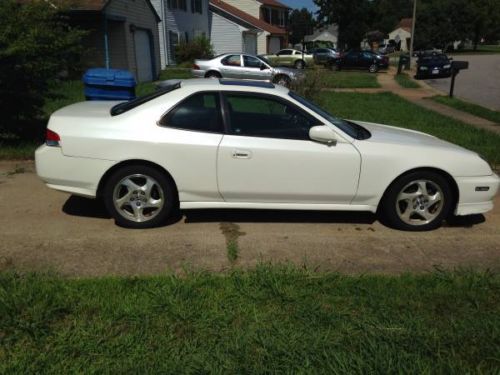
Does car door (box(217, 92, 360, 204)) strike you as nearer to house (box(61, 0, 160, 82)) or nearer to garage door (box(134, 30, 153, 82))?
house (box(61, 0, 160, 82))

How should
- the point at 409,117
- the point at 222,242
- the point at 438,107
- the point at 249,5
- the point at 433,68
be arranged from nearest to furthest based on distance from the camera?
the point at 222,242, the point at 409,117, the point at 438,107, the point at 433,68, the point at 249,5

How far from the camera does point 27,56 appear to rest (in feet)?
24.0

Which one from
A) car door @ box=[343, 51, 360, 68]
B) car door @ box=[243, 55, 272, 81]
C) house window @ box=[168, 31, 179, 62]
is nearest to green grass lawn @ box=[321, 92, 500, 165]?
car door @ box=[243, 55, 272, 81]

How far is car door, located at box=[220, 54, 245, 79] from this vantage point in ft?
63.9

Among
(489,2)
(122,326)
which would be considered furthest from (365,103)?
(489,2)

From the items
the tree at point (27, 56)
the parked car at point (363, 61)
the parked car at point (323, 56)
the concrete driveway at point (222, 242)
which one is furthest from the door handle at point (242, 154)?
the parked car at point (323, 56)

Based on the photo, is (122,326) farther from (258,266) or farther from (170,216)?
(170,216)

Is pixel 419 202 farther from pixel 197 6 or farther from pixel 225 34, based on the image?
pixel 225 34

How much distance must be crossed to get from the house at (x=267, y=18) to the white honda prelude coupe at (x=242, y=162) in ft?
129

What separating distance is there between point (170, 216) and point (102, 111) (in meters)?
1.25

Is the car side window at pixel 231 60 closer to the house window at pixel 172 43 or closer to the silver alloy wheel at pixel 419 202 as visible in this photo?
the house window at pixel 172 43

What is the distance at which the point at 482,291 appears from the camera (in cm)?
351

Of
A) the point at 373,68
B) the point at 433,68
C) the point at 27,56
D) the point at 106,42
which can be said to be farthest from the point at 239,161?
the point at 373,68

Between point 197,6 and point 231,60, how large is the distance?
16995 mm
